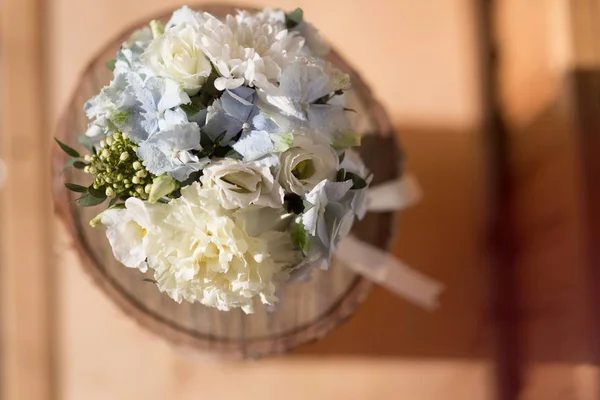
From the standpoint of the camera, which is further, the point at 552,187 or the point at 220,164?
the point at 552,187

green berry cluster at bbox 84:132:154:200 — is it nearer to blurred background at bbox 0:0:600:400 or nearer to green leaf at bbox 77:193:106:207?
green leaf at bbox 77:193:106:207

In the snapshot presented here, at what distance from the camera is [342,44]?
97 cm

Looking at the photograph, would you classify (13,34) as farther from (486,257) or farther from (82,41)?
(486,257)

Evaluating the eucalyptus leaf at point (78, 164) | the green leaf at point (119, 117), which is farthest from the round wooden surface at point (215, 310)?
the green leaf at point (119, 117)

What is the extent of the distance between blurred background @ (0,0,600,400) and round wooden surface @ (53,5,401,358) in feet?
0.62

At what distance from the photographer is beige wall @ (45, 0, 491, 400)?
920 millimetres

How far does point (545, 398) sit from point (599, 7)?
1.94 ft

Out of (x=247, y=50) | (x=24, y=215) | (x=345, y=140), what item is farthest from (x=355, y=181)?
(x=24, y=215)

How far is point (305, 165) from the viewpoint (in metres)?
0.48

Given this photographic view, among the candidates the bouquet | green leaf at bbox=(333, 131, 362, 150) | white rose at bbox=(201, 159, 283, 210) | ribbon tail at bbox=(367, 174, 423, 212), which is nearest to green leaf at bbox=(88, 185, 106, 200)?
the bouquet

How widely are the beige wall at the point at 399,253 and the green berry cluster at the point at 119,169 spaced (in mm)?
491

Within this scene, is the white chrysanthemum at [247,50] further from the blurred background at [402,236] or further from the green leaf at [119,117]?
the blurred background at [402,236]

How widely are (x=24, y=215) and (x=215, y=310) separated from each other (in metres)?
0.44

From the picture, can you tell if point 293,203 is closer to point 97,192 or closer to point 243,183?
point 243,183
